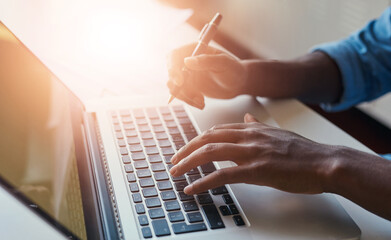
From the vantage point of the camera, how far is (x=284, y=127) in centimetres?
86

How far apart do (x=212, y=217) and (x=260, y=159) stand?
0.12 metres

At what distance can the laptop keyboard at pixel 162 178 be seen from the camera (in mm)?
586

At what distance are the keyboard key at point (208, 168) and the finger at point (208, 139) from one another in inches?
1.3

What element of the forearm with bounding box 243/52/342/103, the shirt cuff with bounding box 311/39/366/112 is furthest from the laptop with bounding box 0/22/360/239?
the shirt cuff with bounding box 311/39/366/112

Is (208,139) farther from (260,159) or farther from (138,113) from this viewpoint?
(138,113)

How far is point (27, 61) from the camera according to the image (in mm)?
764

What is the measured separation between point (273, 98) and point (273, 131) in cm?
26

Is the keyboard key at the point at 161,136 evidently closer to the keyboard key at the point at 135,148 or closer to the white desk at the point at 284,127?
the keyboard key at the point at 135,148


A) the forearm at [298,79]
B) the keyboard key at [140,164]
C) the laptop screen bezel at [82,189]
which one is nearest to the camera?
the laptop screen bezel at [82,189]

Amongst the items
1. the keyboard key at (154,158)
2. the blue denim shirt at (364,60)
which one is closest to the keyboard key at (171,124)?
the keyboard key at (154,158)

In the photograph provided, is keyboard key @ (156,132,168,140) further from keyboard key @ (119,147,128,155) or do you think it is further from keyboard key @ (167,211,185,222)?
keyboard key @ (167,211,185,222)

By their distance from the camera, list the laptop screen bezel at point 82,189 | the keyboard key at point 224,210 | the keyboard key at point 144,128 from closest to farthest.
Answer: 1. the laptop screen bezel at point 82,189
2. the keyboard key at point 224,210
3. the keyboard key at point 144,128

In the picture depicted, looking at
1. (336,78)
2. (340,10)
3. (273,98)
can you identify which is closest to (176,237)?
(273,98)

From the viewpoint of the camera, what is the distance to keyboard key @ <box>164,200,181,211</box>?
609 mm
